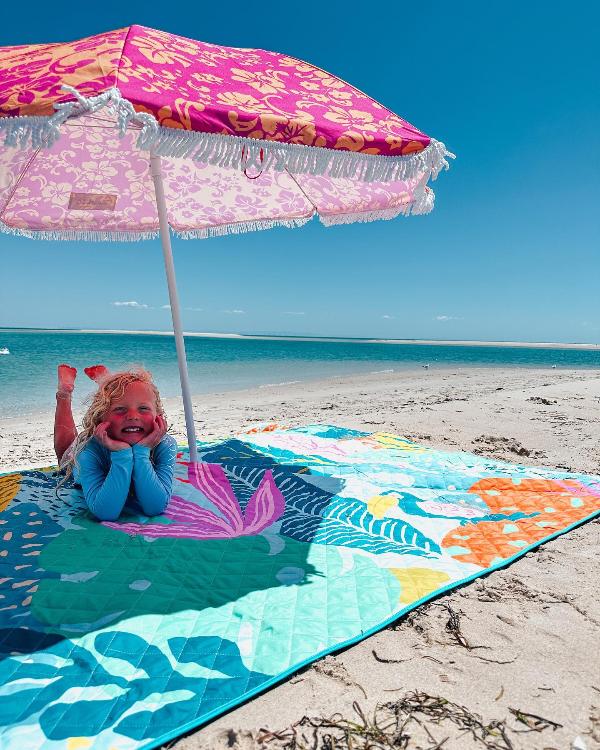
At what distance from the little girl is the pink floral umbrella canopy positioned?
4.44ft

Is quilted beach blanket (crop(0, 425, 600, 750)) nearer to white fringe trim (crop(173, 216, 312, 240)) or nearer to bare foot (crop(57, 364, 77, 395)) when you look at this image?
bare foot (crop(57, 364, 77, 395))

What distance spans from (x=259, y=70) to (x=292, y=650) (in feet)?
9.54

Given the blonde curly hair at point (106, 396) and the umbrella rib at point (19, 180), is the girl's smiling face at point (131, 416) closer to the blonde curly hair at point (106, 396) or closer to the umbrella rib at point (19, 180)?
the blonde curly hair at point (106, 396)

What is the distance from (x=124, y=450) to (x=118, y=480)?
17 centimetres

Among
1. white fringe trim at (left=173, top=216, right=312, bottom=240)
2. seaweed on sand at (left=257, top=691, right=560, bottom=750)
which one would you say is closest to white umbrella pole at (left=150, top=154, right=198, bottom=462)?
white fringe trim at (left=173, top=216, right=312, bottom=240)

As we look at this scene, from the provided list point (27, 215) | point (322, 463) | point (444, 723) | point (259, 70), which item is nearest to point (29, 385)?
point (27, 215)

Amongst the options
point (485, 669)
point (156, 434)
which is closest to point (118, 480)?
point (156, 434)

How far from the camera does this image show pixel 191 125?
2.00 m

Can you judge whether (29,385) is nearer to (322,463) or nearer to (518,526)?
(322,463)

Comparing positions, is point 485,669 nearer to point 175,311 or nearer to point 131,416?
point 131,416

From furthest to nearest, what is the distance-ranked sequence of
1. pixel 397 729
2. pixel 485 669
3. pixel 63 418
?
pixel 63 418
pixel 485 669
pixel 397 729

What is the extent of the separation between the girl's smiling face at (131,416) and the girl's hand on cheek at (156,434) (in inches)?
1.3

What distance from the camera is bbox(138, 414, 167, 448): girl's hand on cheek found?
2737 millimetres

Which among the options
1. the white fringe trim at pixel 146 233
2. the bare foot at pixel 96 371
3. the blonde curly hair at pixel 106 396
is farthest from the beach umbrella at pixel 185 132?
the blonde curly hair at pixel 106 396
